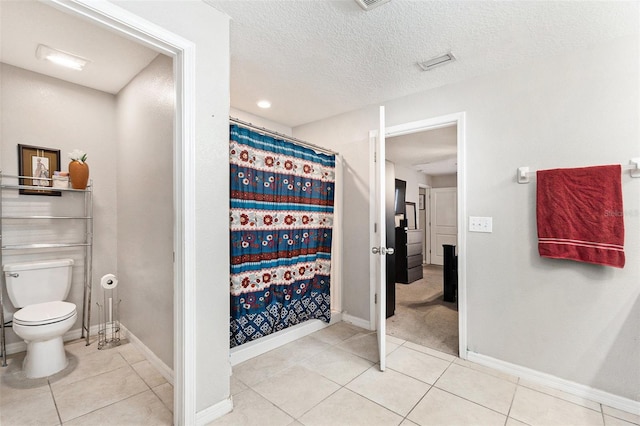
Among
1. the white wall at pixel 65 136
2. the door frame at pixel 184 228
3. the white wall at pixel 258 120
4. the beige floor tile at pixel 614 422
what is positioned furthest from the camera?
the white wall at pixel 258 120

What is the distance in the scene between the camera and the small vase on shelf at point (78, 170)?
2.53 metres

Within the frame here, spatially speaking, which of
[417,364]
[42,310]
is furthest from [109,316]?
[417,364]

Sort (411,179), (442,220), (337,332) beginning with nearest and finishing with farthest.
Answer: (337,332) < (411,179) < (442,220)

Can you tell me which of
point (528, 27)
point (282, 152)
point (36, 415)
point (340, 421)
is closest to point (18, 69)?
point (282, 152)

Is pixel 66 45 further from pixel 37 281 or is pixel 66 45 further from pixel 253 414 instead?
pixel 253 414

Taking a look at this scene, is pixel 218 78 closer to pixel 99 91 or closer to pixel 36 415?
pixel 99 91

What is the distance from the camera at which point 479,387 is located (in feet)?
6.70

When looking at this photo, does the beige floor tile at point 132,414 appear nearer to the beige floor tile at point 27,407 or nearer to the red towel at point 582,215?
the beige floor tile at point 27,407

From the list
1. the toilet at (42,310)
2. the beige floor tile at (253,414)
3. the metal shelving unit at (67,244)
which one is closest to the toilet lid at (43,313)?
the toilet at (42,310)

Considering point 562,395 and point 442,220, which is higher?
point 442,220

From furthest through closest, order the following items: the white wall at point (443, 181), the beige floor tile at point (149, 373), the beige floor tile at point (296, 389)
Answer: the white wall at point (443, 181)
the beige floor tile at point (149, 373)
the beige floor tile at point (296, 389)

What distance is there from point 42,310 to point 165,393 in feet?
3.93

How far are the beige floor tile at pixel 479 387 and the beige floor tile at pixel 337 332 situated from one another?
968 mm

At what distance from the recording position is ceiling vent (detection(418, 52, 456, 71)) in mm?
2153
